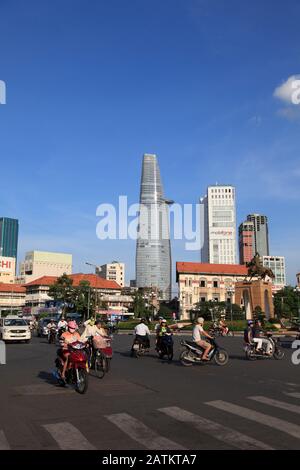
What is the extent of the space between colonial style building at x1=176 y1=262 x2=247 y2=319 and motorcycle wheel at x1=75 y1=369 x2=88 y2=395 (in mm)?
109018

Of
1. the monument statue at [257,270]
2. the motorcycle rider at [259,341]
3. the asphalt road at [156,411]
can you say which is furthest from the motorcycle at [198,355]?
the monument statue at [257,270]

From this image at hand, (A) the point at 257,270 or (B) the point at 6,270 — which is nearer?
(A) the point at 257,270

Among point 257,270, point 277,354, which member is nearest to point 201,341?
point 277,354

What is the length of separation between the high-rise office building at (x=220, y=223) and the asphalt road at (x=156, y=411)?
6664 inches

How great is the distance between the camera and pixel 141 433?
7.01 m

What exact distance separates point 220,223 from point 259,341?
175711 millimetres

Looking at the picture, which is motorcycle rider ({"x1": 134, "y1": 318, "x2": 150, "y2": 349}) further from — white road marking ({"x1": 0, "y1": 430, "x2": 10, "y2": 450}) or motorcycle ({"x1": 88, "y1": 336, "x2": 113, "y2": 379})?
white road marking ({"x1": 0, "y1": 430, "x2": 10, "y2": 450})

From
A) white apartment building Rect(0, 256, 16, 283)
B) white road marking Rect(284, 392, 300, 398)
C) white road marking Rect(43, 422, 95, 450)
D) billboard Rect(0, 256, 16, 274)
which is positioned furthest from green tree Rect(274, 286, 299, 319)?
white road marking Rect(43, 422, 95, 450)

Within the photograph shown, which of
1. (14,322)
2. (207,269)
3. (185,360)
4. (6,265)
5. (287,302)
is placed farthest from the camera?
(6,265)

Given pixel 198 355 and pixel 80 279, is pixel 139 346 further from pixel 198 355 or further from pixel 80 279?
pixel 80 279

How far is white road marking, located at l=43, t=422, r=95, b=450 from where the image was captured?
6309 mm
